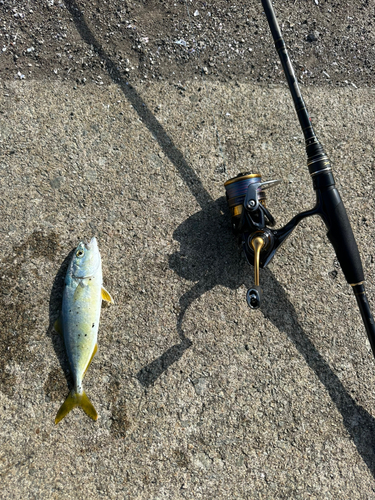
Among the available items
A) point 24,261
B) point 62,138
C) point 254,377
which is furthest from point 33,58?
point 254,377

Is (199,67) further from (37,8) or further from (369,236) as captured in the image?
(369,236)

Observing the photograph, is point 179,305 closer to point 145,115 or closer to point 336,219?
point 336,219

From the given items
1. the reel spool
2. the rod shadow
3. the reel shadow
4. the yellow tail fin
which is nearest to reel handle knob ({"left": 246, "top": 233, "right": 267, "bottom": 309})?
the reel spool

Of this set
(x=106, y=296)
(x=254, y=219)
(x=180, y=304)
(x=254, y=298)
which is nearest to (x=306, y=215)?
(x=254, y=219)

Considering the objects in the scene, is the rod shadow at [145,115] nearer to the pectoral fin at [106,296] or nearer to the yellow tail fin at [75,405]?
the pectoral fin at [106,296]

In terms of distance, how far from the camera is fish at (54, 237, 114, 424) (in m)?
2.20

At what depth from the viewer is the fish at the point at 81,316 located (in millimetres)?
2201

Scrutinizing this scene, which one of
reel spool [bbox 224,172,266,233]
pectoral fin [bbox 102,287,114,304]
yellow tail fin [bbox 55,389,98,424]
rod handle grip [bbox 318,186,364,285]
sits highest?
reel spool [bbox 224,172,266,233]

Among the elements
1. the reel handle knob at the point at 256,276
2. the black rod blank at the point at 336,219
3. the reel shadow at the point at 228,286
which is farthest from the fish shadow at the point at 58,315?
the black rod blank at the point at 336,219

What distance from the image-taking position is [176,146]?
2.67m

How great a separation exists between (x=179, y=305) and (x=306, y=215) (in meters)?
1.04

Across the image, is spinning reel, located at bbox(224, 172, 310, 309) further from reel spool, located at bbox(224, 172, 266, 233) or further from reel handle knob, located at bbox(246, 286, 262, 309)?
reel handle knob, located at bbox(246, 286, 262, 309)

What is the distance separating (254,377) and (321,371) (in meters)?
0.48

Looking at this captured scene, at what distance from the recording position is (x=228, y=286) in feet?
8.16
